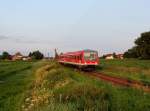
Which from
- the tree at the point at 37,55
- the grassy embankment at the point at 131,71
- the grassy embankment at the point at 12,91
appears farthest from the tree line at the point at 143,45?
the tree at the point at 37,55

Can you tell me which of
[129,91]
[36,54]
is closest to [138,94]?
[129,91]

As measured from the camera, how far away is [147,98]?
1479cm

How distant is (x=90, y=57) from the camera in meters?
41.8

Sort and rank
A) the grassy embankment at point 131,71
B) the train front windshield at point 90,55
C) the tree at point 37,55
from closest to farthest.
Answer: the grassy embankment at point 131,71, the train front windshield at point 90,55, the tree at point 37,55

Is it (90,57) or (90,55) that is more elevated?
(90,55)

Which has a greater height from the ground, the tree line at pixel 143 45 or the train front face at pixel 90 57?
the tree line at pixel 143 45

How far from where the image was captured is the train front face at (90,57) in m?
41.0

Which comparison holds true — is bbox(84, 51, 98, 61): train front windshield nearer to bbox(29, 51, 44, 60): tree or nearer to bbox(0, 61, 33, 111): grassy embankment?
bbox(0, 61, 33, 111): grassy embankment

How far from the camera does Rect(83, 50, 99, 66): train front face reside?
4095cm

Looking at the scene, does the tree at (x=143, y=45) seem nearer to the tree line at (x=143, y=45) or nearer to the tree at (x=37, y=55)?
the tree line at (x=143, y=45)

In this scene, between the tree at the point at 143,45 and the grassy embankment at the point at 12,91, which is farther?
the tree at the point at 143,45

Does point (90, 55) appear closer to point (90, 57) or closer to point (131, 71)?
point (90, 57)

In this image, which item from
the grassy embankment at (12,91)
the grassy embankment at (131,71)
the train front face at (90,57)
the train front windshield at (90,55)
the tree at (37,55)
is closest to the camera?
the grassy embankment at (12,91)

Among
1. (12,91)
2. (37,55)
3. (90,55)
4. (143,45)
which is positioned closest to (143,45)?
(143,45)
